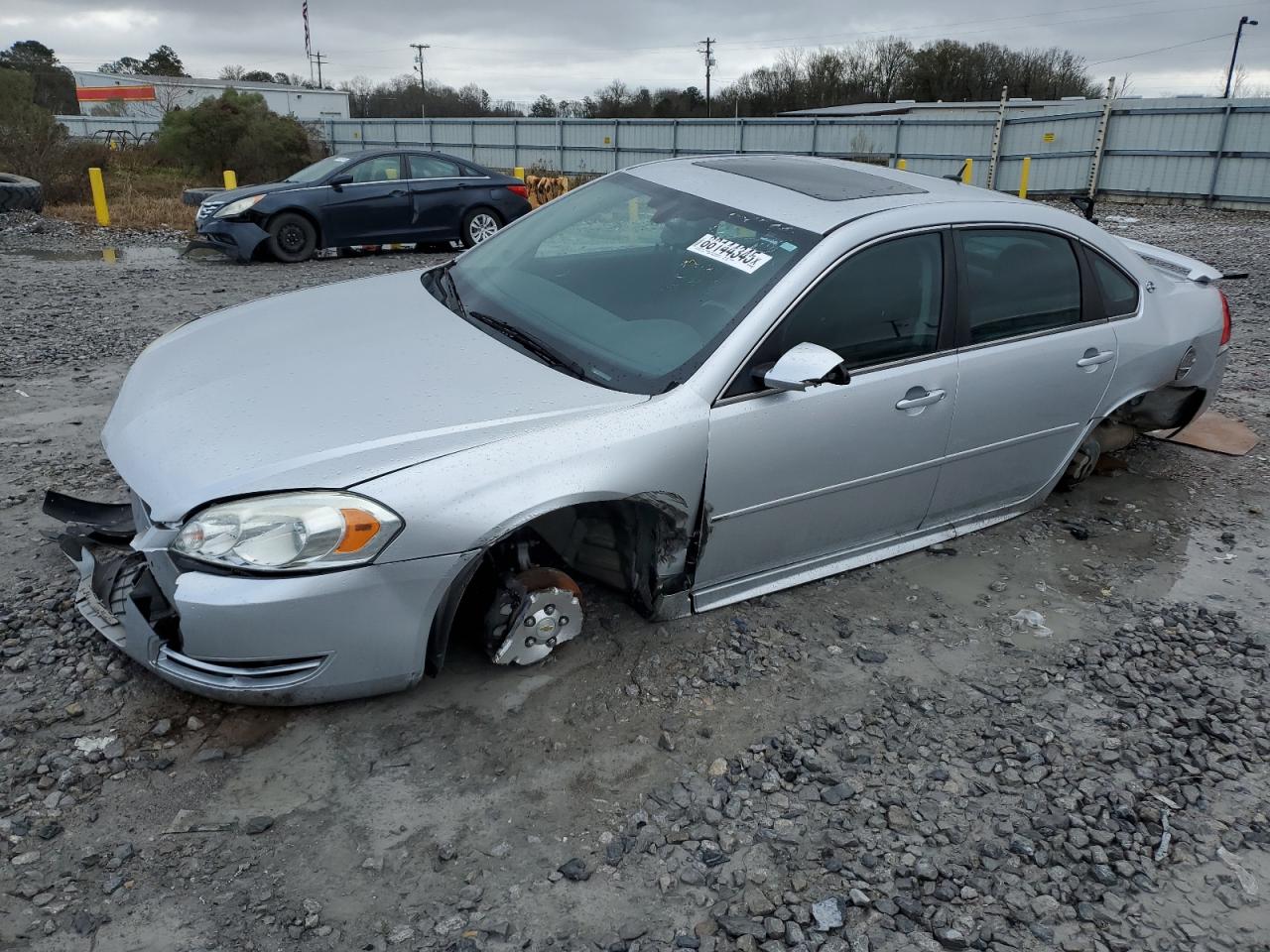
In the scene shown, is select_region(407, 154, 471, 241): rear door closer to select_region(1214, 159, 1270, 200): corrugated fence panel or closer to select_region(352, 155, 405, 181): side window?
select_region(352, 155, 405, 181): side window

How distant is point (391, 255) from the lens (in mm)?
12695

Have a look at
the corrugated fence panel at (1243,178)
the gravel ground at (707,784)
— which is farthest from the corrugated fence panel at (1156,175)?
the gravel ground at (707,784)

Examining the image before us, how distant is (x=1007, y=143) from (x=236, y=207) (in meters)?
18.3

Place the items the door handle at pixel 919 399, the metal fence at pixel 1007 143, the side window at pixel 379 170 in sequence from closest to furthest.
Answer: the door handle at pixel 919 399 < the side window at pixel 379 170 < the metal fence at pixel 1007 143

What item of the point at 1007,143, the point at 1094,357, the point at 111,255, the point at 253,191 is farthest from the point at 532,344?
the point at 1007,143

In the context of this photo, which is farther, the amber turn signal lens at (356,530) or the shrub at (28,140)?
the shrub at (28,140)

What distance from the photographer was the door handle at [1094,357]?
4.03 m

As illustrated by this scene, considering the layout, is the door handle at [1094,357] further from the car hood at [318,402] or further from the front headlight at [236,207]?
the front headlight at [236,207]

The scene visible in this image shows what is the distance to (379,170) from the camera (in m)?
11.9

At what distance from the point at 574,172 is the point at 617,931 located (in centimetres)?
2757

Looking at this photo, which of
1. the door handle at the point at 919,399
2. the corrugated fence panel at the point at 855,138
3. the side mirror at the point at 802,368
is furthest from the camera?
the corrugated fence panel at the point at 855,138

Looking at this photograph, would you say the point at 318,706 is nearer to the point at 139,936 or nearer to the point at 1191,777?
the point at 139,936

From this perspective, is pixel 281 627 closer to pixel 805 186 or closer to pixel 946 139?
pixel 805 186

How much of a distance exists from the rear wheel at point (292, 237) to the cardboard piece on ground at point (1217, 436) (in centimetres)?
972
